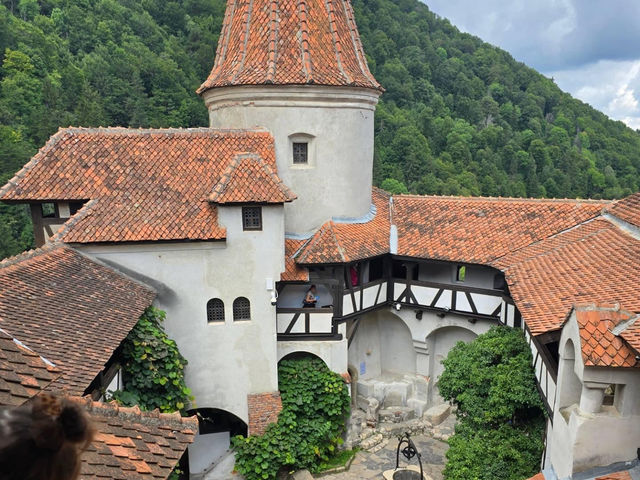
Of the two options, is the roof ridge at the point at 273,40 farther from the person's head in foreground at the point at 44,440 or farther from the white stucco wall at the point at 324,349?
the person's head in foreground at the point at 44,440

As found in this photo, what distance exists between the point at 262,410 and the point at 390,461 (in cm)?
440

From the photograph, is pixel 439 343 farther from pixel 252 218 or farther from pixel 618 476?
pixel 618 476

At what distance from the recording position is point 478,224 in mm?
17078

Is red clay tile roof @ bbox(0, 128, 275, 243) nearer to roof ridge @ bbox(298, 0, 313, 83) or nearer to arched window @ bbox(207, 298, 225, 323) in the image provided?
arched window @ bbox(207, 298, 225, 323)

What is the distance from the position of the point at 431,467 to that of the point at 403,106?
59.7 meters

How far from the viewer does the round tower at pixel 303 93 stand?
15875 millimetres

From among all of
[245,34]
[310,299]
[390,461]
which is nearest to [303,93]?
[245,34]

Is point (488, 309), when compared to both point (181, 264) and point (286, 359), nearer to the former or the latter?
point (286, 359)

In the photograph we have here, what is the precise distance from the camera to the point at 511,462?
1158 cm

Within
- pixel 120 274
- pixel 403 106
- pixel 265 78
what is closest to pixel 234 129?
pixel 265 78

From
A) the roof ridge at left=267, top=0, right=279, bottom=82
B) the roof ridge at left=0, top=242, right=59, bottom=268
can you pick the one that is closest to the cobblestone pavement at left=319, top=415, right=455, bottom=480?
the roof ridge at left=0, top=242, right=59, bottom=268

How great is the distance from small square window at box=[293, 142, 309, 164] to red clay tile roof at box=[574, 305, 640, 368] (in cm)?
1015

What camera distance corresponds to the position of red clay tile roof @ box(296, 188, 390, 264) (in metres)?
15.3

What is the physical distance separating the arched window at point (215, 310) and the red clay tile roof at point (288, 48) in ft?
21.2
